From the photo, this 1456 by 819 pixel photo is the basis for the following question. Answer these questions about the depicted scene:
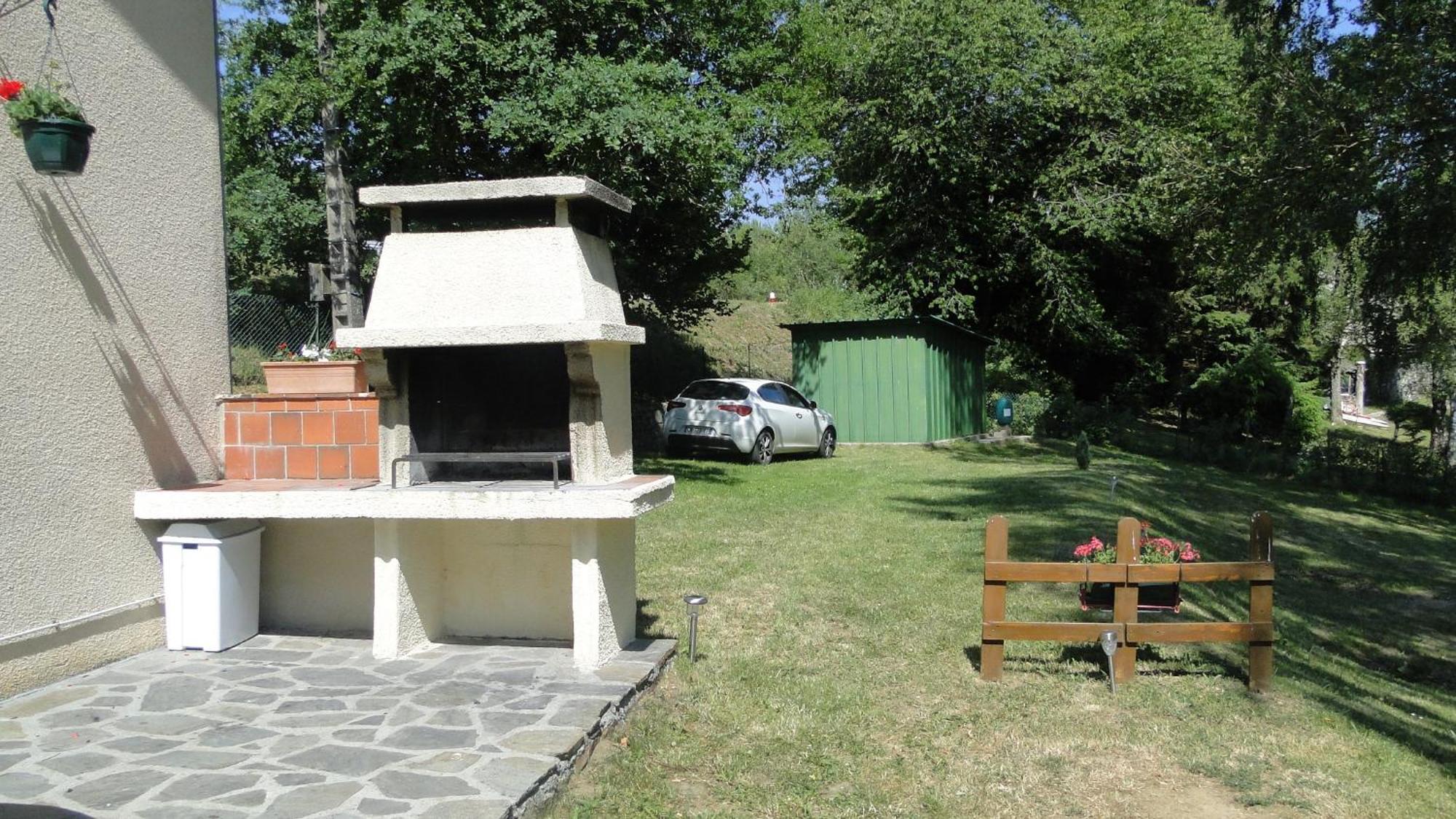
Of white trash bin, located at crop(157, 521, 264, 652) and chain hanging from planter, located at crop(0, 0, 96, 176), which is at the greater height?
chain hanging from planter, located at crop(0, 0, 96, 176)

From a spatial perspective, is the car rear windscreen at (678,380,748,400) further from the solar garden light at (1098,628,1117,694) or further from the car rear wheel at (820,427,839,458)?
the solar garden light at (1098,628,1117,694)

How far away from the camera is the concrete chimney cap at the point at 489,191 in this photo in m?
5.48

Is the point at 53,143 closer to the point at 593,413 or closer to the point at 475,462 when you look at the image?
the point at 475,462

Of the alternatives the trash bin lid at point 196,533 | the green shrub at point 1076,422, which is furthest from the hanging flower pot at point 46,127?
the green shrub at point 1076,422

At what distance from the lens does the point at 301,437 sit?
6516 mm

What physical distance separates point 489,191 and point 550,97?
22.3 ft

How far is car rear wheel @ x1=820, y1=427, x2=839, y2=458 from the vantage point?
56.8ft

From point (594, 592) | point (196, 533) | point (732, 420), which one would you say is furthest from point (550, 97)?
point (594, 592)

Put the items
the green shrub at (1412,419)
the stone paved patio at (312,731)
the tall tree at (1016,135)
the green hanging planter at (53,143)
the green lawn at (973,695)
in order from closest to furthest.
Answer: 1. the stone paved patio at (312,731)
2. the green lawn at (973,695)
3. the green hanging planter at (53,143)
4. the tall tree at (1016,135)
5. the green shrub at (1412,419)

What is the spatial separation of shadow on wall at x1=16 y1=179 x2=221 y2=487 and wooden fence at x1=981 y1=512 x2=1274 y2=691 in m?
4.78

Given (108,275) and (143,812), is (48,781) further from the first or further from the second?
(108,275)

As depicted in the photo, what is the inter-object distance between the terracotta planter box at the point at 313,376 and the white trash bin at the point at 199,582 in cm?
111

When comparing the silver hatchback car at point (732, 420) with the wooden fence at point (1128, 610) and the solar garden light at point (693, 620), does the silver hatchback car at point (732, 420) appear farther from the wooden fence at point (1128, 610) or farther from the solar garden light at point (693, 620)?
the wooden fence at point (1128, 610)

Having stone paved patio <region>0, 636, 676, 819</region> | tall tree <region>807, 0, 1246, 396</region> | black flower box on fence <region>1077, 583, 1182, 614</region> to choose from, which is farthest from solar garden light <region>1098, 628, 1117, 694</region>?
tall tree <region>807, 0, 1246, 396</region>
